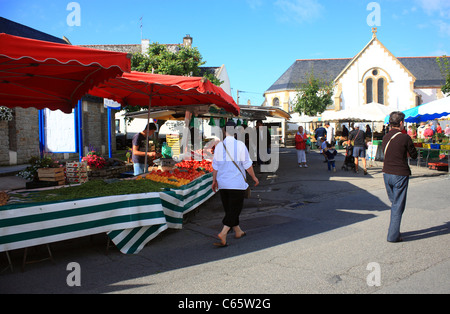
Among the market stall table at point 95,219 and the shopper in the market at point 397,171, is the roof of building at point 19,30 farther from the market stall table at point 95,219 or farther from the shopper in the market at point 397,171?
the shopper in the market at point 397,171

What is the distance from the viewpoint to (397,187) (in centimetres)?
559

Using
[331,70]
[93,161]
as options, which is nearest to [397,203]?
[93,161]

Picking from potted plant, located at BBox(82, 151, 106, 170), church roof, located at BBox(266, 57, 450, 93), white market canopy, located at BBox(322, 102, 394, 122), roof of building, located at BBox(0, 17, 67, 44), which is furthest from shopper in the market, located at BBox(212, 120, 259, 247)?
church roof, located at BBox(266, 57, 450, 93)

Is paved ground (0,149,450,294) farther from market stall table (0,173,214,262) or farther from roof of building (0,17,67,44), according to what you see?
roof of building (0,17,67,44)

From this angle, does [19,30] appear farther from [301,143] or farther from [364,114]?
[364,114]

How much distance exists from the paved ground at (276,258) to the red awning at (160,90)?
2769mm

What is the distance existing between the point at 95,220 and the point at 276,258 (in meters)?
2.61

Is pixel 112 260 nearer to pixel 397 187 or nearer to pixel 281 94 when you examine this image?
pixel 397 187

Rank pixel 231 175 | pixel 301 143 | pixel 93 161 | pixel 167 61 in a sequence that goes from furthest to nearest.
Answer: pixel 167 61
pixel 301 143
pixel 93 161
pixel 231 175

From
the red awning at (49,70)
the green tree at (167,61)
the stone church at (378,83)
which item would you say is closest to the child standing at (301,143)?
the red awning at (49,70)

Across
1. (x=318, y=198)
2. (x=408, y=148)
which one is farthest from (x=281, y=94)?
(x=408, y=148)

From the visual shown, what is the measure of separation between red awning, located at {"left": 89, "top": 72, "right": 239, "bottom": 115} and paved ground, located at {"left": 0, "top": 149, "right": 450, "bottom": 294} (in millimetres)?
2769

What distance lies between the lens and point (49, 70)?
555 centimetres

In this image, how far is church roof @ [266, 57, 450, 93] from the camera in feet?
174
